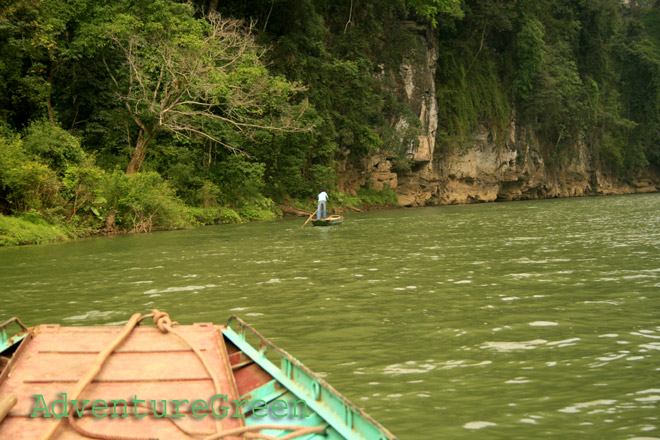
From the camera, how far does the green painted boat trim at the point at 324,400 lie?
3350 mm

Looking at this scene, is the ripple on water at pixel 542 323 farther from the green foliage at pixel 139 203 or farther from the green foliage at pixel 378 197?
the green foliage at pixel 378 197

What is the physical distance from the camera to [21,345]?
15.8 ft

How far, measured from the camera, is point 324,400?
153 inches

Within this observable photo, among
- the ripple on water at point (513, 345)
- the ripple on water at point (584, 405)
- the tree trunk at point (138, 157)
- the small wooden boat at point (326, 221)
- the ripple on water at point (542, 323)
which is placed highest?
the tree trunk at point (138, 157)

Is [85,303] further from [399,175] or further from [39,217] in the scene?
[399,175]

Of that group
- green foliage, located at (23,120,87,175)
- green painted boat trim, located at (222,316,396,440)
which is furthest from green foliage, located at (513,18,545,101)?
green painted boat trim, located at (222,316,396,440)

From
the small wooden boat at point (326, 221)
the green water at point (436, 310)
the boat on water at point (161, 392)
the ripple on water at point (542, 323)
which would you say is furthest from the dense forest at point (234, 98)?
the ripple on water at point (542, 323)

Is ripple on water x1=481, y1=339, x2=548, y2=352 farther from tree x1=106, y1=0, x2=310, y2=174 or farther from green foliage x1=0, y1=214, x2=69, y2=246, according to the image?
tree x1=106, y1=0, x2=310, y2=174

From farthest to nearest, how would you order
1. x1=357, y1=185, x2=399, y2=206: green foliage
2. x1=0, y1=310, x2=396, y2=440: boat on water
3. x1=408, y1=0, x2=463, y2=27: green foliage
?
1. x1=408, y1=0, x2=463, y2=27: green foliage
2. x1=357, y1=185, x2=399, y2=206: green foliage
3. x1=0, y1=310, x2=396, y2=440: boat on water

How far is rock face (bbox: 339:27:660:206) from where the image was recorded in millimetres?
42688

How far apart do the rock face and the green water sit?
25661 millimetres

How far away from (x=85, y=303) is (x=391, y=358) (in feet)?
17.1

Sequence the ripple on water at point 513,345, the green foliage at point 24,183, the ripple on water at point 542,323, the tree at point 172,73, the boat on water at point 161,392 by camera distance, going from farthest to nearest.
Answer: the tree at point 172,73, the green foliage at point 24,183, the ripple on water at point 542,323, the ripple on water at point 513,345, the boat on water at point 161,392

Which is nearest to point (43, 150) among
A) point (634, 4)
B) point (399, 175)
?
point (399, 175)
